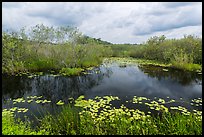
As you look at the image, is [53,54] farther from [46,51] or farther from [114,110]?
[114,110]

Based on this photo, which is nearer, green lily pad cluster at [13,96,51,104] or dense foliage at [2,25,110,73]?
green lily pad cluster at [13,96,51,104]

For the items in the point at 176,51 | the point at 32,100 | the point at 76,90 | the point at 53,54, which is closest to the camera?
the point at 32,100

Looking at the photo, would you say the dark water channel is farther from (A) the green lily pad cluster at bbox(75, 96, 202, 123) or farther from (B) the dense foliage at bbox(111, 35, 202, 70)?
(B) the dense foliage at bbox(111, 35, 202, 70)

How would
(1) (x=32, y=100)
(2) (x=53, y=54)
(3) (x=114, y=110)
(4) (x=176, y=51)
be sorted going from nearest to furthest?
1. (3) (x=114, y=110)
2. (1) (x=32, y=100)
3. (2) (x=53, y=54)
4. (4) (x=176, y=51)

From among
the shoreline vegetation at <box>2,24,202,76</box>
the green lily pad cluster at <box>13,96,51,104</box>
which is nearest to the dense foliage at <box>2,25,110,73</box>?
the shoreline vegetation at <box>2,24,202,76</box>

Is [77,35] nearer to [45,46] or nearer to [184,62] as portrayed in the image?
[45,46]

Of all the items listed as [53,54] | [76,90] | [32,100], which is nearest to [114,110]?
[32,100]

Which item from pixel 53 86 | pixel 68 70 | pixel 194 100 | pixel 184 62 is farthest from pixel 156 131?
pixel 184 62

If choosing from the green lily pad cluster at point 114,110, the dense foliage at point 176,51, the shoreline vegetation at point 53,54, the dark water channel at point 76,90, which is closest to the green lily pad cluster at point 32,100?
the dark water channel at point 76,90

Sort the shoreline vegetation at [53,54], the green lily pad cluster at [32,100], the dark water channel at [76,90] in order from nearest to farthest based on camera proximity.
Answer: the green lily pad cluster at [32,100], the dark water channel at [76,90], the shoreline vegetation at [53,54]

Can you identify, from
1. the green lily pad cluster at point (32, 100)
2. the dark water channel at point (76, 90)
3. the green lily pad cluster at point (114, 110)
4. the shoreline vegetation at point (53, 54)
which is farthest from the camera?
the shoreline vegetation at point (53, 54)

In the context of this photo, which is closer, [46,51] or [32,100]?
[32,100]

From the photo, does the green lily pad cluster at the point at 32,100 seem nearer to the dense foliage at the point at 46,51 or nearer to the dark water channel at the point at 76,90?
the dark water channel at the point at 76,90

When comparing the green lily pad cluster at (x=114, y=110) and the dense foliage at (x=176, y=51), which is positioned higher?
the dense foliage at (x=176, y=51)
